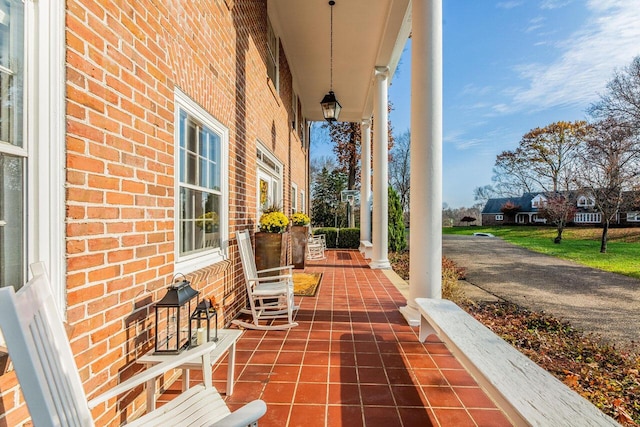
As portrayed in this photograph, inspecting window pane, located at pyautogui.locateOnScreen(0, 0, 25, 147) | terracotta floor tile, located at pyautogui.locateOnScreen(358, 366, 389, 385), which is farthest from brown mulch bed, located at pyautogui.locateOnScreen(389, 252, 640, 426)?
window pane, located at pyautogui.locateOnScreen(0, 0, 25, 147)

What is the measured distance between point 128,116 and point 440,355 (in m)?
3.02

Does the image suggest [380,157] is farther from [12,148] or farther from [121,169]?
[12,148]

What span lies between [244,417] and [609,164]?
16.8m

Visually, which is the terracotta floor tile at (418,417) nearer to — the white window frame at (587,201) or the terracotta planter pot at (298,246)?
the terracotta planter pot at (298,246)

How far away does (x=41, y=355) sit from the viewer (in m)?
1.12

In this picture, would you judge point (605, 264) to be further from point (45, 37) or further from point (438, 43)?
point (45, 37)

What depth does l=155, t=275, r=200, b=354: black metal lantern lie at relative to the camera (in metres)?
2.04

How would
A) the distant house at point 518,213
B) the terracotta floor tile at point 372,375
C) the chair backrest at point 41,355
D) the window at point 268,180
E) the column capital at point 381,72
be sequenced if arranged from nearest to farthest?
the chair backrest at point 41,355, the terracotta floor tile at point 372,375, the window at point 268,180, the column capital at point 381,72, the distant house at point 518,213

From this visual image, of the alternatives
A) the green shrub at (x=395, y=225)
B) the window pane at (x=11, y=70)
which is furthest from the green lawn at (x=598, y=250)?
the window pane at (x=11, y=70)

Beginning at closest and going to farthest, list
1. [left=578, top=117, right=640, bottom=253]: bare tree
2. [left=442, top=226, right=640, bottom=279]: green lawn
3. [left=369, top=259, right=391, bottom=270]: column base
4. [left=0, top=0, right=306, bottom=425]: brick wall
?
[left=0, top=0, right=306, bottom=425]: brick wall
[left=369, top=259, right=391, bottom=270]: column base
[left=578, top=117, right=640, bottom=253]: bare tree
[left=442, top=226, right=640, bottom=279]: green lawn

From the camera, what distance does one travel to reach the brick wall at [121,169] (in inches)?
61.1

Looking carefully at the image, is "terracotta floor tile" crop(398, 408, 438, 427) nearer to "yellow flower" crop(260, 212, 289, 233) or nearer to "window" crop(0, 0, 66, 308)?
"window" crop(0, 0, 66, 308)

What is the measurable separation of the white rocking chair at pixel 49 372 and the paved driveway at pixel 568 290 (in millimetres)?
6038

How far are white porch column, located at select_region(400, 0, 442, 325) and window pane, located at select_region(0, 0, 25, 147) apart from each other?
331cm
